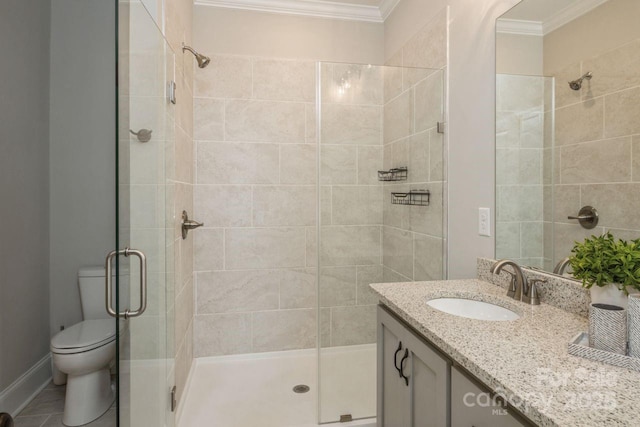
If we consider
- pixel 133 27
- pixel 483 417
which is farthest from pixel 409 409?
pixel 133 27

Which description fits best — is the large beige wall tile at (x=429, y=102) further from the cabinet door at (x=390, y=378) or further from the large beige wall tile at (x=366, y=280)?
the cabinet door at (x=390, y=378)

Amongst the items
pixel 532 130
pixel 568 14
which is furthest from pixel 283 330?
pixel 568 14

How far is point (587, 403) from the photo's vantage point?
2.13 ft

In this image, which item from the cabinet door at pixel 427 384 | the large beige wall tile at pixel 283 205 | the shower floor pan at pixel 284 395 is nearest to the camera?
the cabinet door at pixel 427 384

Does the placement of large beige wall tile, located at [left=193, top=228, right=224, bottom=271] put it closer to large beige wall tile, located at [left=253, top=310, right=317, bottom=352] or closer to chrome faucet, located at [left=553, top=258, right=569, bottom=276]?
large beige wall tile, located at [left=253, top=310, right=317, bottom=352]

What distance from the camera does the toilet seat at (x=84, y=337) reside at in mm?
2016

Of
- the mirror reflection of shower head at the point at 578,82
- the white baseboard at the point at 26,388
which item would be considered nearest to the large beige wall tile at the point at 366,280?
the mirror reflection of shower head at the point at 578,82

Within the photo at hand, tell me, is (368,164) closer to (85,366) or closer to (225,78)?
(225,78)

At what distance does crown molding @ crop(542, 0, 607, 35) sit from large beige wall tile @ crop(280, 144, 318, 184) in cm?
181

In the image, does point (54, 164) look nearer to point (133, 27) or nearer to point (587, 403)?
point (133, 27)

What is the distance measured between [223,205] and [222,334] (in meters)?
1.03

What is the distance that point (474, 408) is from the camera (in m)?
0.86

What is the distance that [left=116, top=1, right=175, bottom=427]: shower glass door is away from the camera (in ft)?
3.74

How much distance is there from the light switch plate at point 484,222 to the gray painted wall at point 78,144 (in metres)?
2.57
